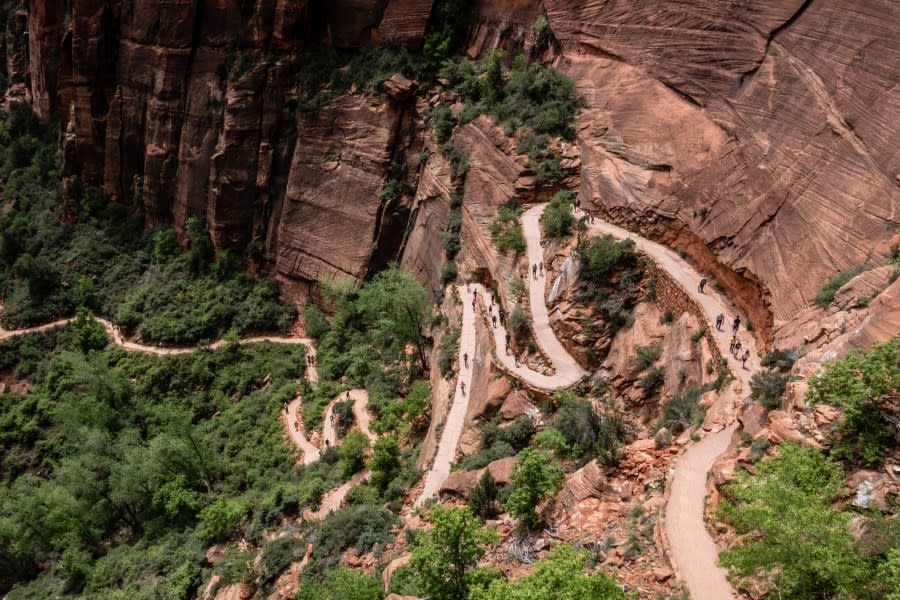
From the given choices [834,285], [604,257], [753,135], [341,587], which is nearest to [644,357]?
[604,257]

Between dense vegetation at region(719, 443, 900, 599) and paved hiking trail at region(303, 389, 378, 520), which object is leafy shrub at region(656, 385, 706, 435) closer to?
dense vegetation at region(719, 443, 900, 599)

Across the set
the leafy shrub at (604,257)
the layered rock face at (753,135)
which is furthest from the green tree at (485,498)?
the leafy shrub at (604,257)

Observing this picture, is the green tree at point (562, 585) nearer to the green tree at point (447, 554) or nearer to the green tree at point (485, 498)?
the green tree at point (447, 554)

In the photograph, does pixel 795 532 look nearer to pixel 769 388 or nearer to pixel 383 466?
pixel 769 388

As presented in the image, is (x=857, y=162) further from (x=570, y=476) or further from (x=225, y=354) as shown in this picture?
(x=225, y=354)

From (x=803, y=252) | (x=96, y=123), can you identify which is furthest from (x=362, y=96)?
(x=803, y=252)

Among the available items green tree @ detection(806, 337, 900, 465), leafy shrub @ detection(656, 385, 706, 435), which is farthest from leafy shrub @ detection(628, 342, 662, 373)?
green tree @ detection(806, 337, 900, 465)
